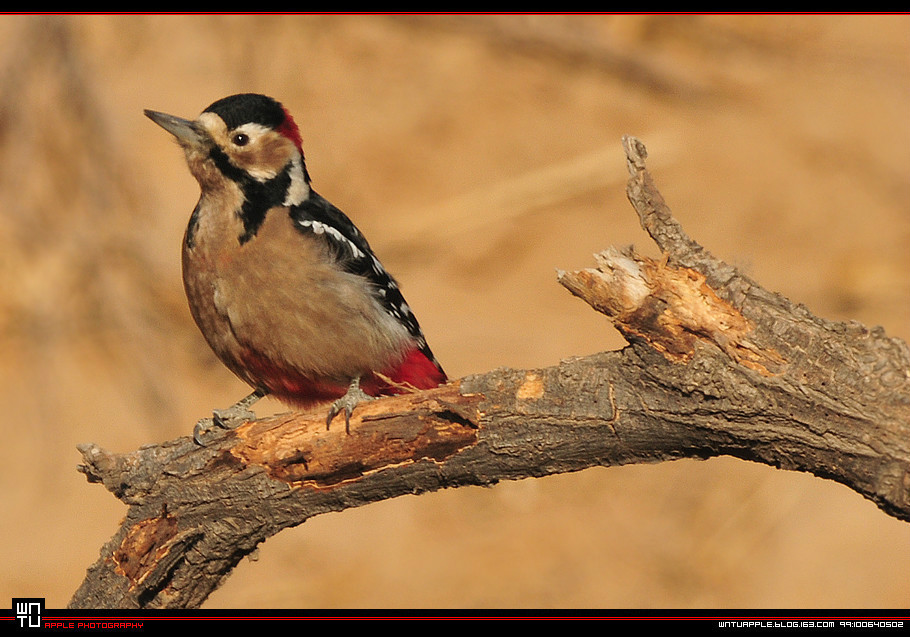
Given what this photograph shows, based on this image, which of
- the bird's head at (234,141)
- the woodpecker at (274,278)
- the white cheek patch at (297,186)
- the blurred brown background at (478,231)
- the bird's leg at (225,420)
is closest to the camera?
the bird's leg at (225,420)

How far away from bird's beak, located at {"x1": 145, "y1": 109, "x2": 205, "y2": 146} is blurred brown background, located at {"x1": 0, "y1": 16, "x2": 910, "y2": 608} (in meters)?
4.16

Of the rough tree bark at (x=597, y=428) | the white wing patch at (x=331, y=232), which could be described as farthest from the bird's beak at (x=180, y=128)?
the rough tree bark at (x=597, y=428)

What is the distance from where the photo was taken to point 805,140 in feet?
29.7

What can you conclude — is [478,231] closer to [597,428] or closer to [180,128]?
[180,128]

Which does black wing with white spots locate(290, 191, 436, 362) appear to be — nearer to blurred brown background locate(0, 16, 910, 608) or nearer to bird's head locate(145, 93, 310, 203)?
bird's head locate(145, 93, 310, 203)

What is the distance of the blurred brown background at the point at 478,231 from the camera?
8.18 meters

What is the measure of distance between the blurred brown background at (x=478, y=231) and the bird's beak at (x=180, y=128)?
416 centimetres

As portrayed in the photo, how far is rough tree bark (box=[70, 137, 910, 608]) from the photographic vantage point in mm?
3002

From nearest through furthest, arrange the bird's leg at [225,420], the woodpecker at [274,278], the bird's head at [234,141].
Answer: the bird's leg at [225,420], the woodpecker at [274,278], the bird's head at [234,141]

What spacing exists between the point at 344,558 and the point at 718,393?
19.4 ft

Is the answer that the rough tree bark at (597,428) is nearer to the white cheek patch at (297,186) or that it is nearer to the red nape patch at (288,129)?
the white cheek patch at (297,186)

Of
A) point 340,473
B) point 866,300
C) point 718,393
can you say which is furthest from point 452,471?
point 866,300

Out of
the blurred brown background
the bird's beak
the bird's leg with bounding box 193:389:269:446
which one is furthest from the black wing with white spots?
Answer: the blurred brown background

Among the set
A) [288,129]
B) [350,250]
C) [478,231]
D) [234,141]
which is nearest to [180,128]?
[234,141]
